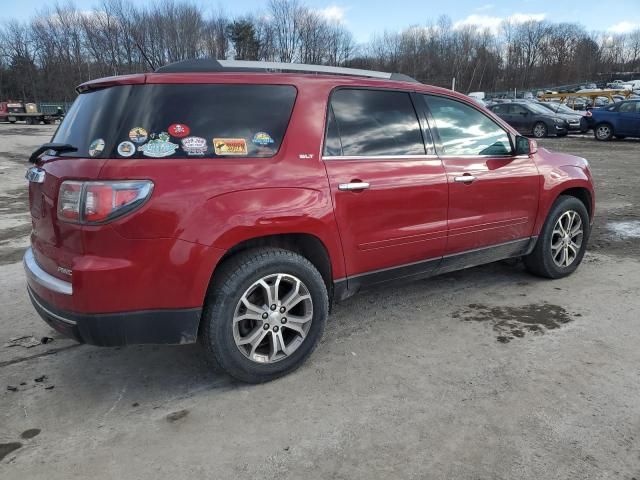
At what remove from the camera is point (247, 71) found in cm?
312

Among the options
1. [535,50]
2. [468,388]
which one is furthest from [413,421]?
[535,50]

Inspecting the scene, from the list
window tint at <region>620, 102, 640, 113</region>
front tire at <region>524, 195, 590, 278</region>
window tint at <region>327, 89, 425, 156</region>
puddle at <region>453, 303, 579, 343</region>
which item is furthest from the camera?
window tint at <region>620, 102, 640, 113</region>

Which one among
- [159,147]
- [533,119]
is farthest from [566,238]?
[533,119]

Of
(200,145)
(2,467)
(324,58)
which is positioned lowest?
(2,467)

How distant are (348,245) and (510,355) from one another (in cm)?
129

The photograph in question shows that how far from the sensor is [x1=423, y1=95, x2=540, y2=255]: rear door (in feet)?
12.7

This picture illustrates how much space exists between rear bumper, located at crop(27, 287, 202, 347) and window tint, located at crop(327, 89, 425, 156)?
145 centimetres

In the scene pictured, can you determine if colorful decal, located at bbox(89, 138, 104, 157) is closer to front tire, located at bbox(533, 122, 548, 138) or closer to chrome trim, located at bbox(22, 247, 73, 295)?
chrome trim, located at bbox(22, 247, 73, 295)

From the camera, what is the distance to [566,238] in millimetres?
4789

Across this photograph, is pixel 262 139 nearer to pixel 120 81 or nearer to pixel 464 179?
pixel 120 81

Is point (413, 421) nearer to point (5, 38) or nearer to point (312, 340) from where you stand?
point (312, 340)

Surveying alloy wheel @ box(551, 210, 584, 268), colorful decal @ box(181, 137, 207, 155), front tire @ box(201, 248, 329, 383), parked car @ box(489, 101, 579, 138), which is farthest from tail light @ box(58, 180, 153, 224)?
parked car @ box(489, 101, 579, 138)

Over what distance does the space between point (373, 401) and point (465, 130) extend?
2302mm

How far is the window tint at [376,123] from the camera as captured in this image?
335 cm
